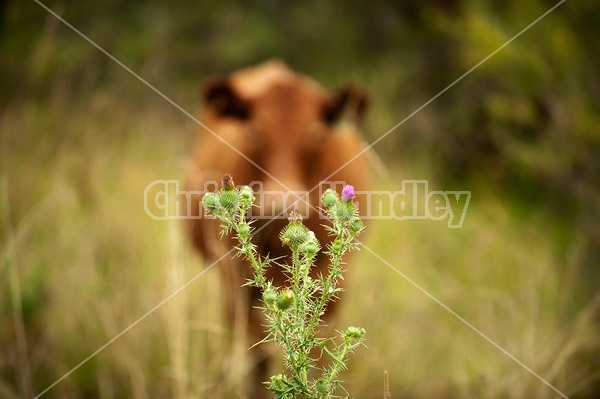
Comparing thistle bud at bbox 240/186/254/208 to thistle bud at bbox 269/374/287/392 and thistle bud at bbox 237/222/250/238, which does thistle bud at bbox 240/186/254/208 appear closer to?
thistle bud at bbox 237/222/250/238

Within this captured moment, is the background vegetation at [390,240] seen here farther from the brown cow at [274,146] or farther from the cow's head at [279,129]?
the cow's head at [279,129]

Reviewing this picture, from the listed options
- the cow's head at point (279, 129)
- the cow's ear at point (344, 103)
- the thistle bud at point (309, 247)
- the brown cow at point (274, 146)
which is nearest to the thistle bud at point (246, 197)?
the thistle bud at point (309, 247)

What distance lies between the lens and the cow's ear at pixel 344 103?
12.4ft

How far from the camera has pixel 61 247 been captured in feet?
12.4

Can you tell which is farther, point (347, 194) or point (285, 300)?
point (347, 194)

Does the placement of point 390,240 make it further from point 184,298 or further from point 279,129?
point 184,298

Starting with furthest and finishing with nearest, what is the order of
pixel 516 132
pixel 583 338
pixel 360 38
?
pixel 360 38 < pixel 516 132 < pixel 583 338

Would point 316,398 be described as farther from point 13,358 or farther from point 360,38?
point 360,38

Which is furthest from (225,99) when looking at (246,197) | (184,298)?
(246,197)

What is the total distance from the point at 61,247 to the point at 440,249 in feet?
9.38

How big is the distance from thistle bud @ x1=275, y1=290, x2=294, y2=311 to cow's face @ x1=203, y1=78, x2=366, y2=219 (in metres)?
2.36

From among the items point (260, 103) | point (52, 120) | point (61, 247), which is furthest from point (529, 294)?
point (52, 120)

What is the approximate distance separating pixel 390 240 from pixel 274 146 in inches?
81.6

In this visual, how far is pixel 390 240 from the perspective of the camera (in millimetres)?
5266
